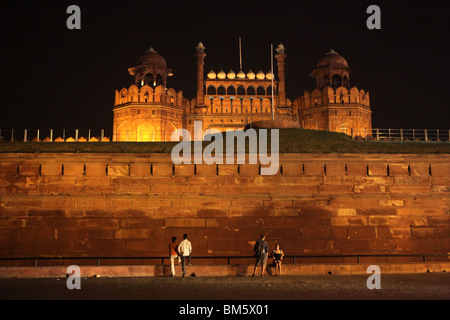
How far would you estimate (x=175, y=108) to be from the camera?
39.0 metres

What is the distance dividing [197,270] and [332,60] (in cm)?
3603

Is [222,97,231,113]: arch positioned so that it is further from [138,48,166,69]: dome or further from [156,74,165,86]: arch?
[138,48,166,69]: dome

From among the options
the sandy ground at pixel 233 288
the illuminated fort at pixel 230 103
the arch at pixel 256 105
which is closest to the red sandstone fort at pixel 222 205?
the sandy ground at pixel 233 288

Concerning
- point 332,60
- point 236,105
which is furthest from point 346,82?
point 236,105

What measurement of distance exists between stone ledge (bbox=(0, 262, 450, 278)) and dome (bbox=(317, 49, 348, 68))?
3388cm

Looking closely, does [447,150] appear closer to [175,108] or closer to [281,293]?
[281,293]

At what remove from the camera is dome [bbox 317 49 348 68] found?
4138cm

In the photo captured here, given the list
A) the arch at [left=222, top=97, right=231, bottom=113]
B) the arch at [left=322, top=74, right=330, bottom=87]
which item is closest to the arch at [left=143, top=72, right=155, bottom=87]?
the arch at [left=222, top=97, right=231, bottom=113]

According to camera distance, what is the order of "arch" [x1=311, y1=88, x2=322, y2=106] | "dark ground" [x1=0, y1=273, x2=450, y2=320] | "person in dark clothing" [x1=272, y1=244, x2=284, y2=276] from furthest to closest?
"arch" [x1=311, y1=88, x2=322, y2=106], "person in dark clothing" [x1=272, y1=244, x2=284, y2=276], "dark ground" [x1=0, y1=273, x2=450, y2=320]

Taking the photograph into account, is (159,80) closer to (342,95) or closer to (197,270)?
(342,95)

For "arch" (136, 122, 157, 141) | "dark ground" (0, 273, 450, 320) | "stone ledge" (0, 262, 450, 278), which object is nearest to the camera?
"dark ground" (0, 273, 450, 320)

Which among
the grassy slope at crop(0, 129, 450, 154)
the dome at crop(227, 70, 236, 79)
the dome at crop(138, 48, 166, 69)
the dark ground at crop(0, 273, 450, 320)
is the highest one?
the dome at crop(138, 48, 166, 69)

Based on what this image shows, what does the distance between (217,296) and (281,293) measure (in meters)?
1.28

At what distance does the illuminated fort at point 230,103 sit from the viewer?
3722 cm
